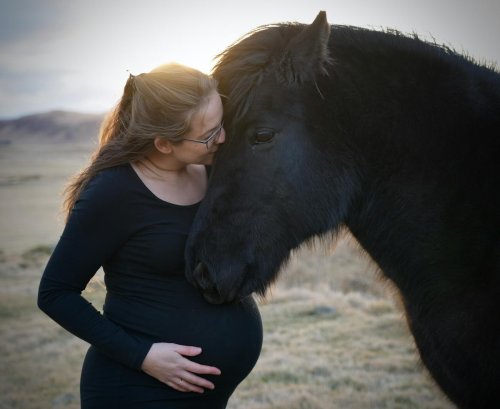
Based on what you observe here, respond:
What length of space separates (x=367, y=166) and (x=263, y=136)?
560mm

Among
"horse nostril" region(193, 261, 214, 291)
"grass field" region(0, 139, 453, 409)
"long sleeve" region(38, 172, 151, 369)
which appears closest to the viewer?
"long sleeve" region(38, 172, 151, 369)

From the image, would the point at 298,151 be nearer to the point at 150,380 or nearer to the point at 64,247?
the point at 64,247

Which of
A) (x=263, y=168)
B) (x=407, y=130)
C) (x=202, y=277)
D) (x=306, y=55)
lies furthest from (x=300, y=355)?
(x=306, y=55)

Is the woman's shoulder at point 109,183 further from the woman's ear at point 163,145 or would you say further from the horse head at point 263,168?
the horse head at point 263,168

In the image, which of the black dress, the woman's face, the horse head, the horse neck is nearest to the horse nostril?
the horse head

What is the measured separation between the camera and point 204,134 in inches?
92.5

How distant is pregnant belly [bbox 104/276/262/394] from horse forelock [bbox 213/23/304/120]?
0.98 meters

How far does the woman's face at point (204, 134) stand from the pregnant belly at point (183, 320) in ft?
2.19

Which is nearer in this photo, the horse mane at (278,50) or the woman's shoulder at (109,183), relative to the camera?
the woman's shoulder at (109,183)

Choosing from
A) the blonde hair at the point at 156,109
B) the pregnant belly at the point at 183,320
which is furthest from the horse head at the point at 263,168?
the blonde hair at the point at 156,109

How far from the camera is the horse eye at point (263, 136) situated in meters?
2.33

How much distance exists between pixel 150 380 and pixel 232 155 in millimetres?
1219

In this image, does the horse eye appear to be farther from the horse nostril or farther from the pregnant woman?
the horse nostril

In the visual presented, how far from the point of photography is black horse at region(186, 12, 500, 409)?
2189 mm
